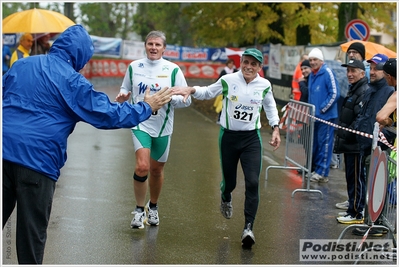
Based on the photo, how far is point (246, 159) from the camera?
23.5 ft

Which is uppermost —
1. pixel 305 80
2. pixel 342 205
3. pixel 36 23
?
pixel 36 23

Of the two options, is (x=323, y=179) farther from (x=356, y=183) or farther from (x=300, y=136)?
(x=356, y=183)

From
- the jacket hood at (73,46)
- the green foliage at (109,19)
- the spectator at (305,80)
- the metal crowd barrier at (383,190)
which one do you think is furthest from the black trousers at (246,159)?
the green foliage at (109,19)

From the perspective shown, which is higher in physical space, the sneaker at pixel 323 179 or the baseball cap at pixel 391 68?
the baseball cap at pixel 391 68

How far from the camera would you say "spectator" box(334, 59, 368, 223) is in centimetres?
814

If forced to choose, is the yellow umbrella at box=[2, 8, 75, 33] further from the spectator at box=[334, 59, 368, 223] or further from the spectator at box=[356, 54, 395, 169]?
the spectator at box=[356, 54, 395, 169]

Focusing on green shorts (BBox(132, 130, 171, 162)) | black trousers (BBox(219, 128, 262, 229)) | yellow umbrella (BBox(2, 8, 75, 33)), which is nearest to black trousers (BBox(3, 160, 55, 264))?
green shorts (BBox(132, 130, 171, 162))

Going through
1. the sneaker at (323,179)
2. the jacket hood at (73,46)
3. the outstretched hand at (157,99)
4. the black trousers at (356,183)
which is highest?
the jacket hood at (73,46)

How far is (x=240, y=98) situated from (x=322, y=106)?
3.97m

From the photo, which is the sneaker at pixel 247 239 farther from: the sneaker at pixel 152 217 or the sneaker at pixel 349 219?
the sneaker at pixel 349 219

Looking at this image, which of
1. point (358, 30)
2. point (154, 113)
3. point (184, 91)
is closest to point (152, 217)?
point (154, 113)

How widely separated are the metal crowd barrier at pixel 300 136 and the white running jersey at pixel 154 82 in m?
2.90

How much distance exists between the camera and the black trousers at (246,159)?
708 cm

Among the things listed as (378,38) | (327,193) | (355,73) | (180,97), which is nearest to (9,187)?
(180,97)
